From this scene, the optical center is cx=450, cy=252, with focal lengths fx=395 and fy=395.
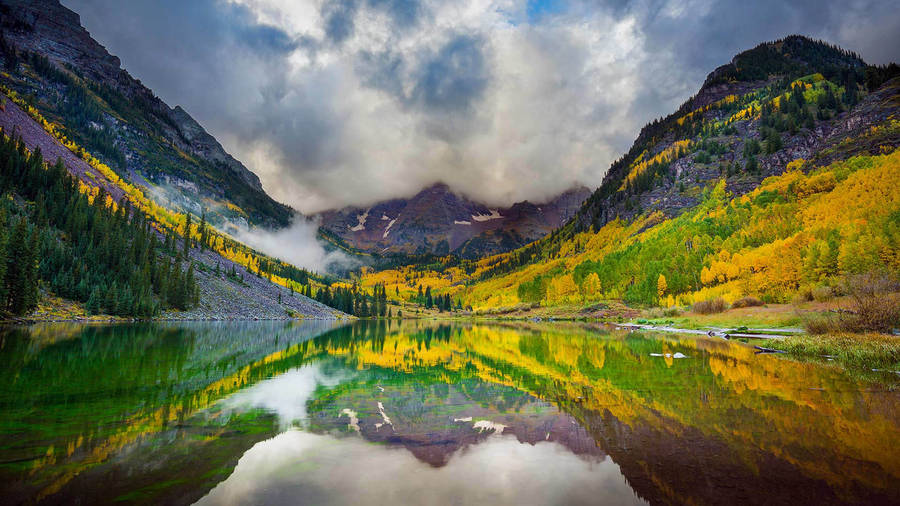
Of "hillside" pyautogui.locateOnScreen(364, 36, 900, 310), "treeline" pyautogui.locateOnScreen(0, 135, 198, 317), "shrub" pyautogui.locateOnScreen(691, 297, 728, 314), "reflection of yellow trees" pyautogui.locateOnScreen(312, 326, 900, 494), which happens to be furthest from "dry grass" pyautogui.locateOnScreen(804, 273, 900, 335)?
"treeline" pyautogui.locateOnScreen(0, 135, 198, 317)

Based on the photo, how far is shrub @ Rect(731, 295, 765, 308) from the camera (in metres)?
70.7

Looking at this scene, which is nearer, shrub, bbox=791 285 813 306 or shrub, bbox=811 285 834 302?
shrub, bbox=811 285 834 302

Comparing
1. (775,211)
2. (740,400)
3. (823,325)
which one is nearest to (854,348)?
(823,325)

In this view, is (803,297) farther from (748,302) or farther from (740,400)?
(740,400)

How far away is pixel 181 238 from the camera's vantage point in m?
163

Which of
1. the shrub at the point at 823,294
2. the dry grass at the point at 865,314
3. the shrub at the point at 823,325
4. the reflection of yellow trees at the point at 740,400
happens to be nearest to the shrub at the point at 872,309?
the dry grass at the point at 865,314

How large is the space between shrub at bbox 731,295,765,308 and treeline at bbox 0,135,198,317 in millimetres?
113307

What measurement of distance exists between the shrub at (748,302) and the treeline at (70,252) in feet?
372

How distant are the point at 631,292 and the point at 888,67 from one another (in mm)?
171786

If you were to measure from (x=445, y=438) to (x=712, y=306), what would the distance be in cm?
8173

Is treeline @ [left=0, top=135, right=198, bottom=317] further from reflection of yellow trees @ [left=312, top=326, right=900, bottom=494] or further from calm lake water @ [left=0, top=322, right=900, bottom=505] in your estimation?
reflection of yellow trees @ [left=312, top=326, right=900, bottom=494]

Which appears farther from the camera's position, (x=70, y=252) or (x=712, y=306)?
(x=70, y=252)

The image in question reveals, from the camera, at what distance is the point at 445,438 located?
11414 millimetres

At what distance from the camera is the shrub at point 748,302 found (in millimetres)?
70650
